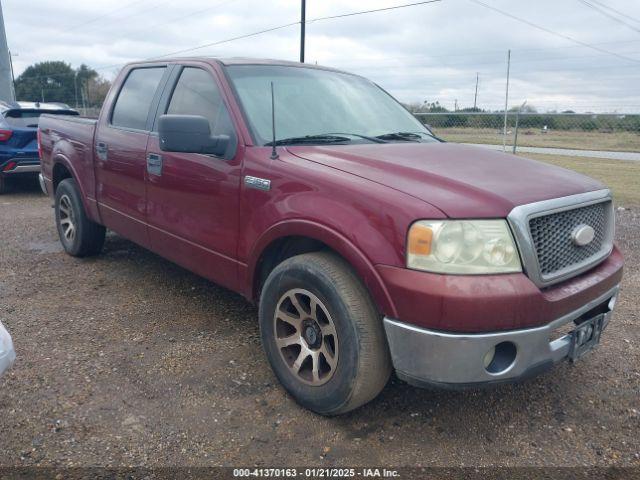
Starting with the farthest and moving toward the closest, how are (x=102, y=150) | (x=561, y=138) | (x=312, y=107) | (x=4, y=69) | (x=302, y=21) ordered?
(x=302, y=21) → (x=4, y=69) → (x=561, y=138) → (x=102, y=150) → (x=312, y=107)

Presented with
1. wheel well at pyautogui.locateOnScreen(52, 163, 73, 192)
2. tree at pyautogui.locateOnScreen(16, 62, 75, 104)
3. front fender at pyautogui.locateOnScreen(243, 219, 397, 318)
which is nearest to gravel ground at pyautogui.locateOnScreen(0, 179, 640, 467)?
front fender at pyautogui.locateOnScreen(243, 219, 397, 318)

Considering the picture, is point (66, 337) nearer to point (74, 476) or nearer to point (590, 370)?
point (74, 476)

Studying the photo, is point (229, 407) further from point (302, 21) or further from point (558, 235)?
point (302, 21)

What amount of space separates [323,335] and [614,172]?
1174 centimetres

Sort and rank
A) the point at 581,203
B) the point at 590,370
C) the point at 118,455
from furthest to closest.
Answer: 1. the point at 590,370
2. the point at 581,203
3. the point at 118,455

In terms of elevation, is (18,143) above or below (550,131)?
below

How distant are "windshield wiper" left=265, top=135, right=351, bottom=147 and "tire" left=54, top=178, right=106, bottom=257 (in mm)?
2760

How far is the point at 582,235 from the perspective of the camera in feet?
8.77

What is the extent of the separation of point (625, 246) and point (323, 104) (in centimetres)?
446

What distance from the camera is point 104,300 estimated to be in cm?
444

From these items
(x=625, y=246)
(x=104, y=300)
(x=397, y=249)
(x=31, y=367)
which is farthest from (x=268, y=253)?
(x=625, y=246)

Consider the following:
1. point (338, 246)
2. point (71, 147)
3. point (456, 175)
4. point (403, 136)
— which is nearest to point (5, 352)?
point (338, 246)

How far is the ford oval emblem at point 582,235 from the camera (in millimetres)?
2645

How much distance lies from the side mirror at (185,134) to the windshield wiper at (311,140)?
347 millimetres
